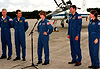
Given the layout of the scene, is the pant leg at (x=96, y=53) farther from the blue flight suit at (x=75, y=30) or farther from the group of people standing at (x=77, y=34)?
the blue flight suit at (x=75, y=30)

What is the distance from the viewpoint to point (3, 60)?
6.02m

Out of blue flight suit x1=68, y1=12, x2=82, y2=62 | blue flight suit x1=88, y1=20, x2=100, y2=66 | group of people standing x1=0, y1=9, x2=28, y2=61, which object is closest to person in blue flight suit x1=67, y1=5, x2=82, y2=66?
blue flight suit x1=68, y1=12, x2=82, y2=62

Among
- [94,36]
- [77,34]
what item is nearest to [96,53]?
[94,36]

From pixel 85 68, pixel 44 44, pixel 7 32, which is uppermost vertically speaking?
pixel 7 32

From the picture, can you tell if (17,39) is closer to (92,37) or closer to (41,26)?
(41,26)

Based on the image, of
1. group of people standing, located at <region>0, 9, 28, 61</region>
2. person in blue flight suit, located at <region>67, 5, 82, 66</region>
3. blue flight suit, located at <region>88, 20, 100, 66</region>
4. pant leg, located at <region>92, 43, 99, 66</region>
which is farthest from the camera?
group of people standing, located at <region>0, 9, 28, 61</region>

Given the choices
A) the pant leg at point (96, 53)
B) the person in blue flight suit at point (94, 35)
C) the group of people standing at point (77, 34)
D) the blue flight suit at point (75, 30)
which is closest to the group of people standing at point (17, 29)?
the group of people standing at point (77, 34)

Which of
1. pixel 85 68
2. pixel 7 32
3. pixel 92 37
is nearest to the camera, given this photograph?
pixel 92 37

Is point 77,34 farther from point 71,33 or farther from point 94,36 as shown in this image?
point 94,36

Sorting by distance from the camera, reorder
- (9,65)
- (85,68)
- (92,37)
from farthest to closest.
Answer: (9,65) → (85,68) → (92,37)

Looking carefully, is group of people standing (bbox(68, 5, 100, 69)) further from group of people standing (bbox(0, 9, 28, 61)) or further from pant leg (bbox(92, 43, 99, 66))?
group of people standing (bbox(0, 9, 28, 61))

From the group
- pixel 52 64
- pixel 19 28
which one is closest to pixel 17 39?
pixel 19 28

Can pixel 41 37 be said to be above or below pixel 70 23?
below

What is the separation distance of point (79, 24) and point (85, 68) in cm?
136
